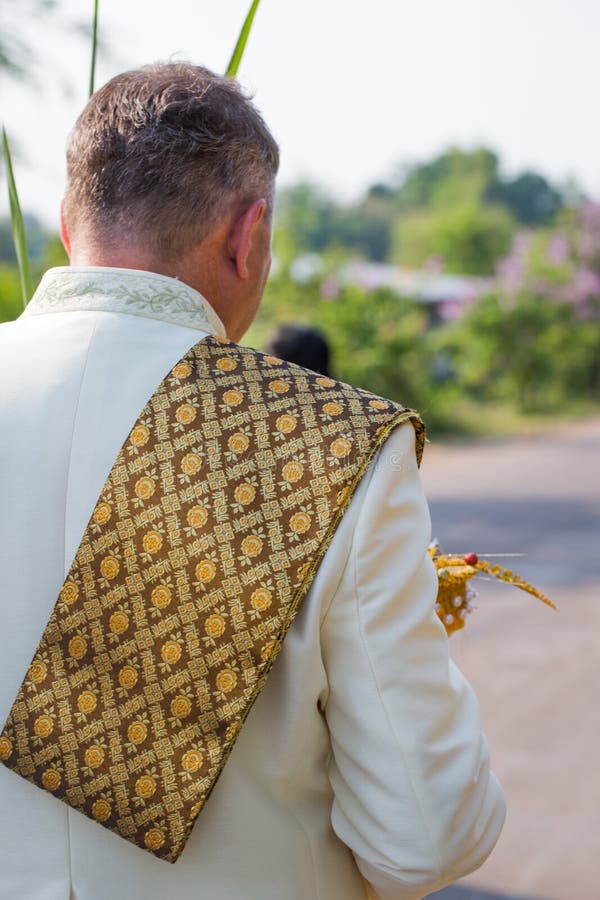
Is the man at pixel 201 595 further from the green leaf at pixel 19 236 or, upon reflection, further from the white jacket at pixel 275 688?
the green leaf at pixel 19 236

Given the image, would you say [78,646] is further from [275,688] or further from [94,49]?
[94,49]

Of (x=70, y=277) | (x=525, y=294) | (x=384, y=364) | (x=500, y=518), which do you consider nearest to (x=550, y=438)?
(x=384, y=364)

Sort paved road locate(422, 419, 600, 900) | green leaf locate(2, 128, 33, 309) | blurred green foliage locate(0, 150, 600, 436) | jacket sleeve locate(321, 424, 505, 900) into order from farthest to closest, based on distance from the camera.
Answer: blurred green foliage locate(0, 150, 600, 436)
paved road locate(422, 419, 600, 900)
green leaf locate(2, 128, 33, 309)
jacket sleeve locate(321, 424, 505, 900)

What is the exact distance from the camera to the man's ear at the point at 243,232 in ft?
4.55

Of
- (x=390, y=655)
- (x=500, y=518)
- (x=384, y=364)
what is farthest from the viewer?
(x=384, y=364)

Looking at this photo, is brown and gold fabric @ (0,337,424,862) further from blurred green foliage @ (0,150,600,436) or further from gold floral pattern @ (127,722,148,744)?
blurred green foliage @ (0,150,600,436)

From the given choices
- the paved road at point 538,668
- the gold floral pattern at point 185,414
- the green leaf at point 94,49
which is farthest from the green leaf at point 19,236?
the paved road at point 538,668

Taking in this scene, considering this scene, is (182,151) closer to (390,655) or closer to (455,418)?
(390,655)

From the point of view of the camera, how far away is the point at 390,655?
1.22 meters

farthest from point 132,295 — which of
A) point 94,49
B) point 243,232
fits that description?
point 94,49

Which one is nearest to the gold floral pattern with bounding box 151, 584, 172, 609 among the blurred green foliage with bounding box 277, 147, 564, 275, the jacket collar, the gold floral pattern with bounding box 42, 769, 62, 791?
the gold floral pattern with bounding box 42, 769, 62, 791

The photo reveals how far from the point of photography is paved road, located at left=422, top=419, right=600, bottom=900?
3.57 meters

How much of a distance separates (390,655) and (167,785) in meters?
0.30

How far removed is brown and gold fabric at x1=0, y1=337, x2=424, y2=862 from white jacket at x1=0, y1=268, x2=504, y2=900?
0.13ft
